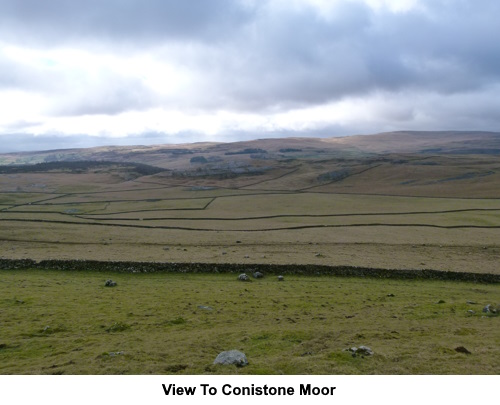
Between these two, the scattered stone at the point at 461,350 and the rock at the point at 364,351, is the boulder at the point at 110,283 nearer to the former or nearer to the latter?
the rock at the point at 364,351

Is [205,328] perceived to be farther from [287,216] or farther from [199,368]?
[287,216]

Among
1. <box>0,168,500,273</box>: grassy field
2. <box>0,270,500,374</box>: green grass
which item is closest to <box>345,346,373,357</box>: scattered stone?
<box>0,270,500,374</box>: green grass

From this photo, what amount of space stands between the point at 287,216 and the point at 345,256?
119ft

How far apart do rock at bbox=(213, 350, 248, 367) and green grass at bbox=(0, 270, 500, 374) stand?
1.12ft

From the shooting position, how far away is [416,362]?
1384cm

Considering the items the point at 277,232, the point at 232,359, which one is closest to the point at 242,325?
the point at 232,359

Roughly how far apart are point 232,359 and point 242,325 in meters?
6.06

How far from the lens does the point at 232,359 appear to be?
45.7 feet

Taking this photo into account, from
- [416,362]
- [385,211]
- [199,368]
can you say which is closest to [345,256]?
[416,362]

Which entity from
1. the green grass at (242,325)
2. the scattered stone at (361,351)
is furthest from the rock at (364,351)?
the green grass at (242,325)

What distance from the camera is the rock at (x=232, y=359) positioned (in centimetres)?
1376

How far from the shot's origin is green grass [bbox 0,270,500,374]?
46.0ft

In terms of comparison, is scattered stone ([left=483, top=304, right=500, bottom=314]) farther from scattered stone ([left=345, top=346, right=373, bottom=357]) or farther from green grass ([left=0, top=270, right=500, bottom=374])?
scattered stone ([left=345, top=346, right=373, bottom=357])

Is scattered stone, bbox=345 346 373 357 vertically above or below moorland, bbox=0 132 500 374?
above
